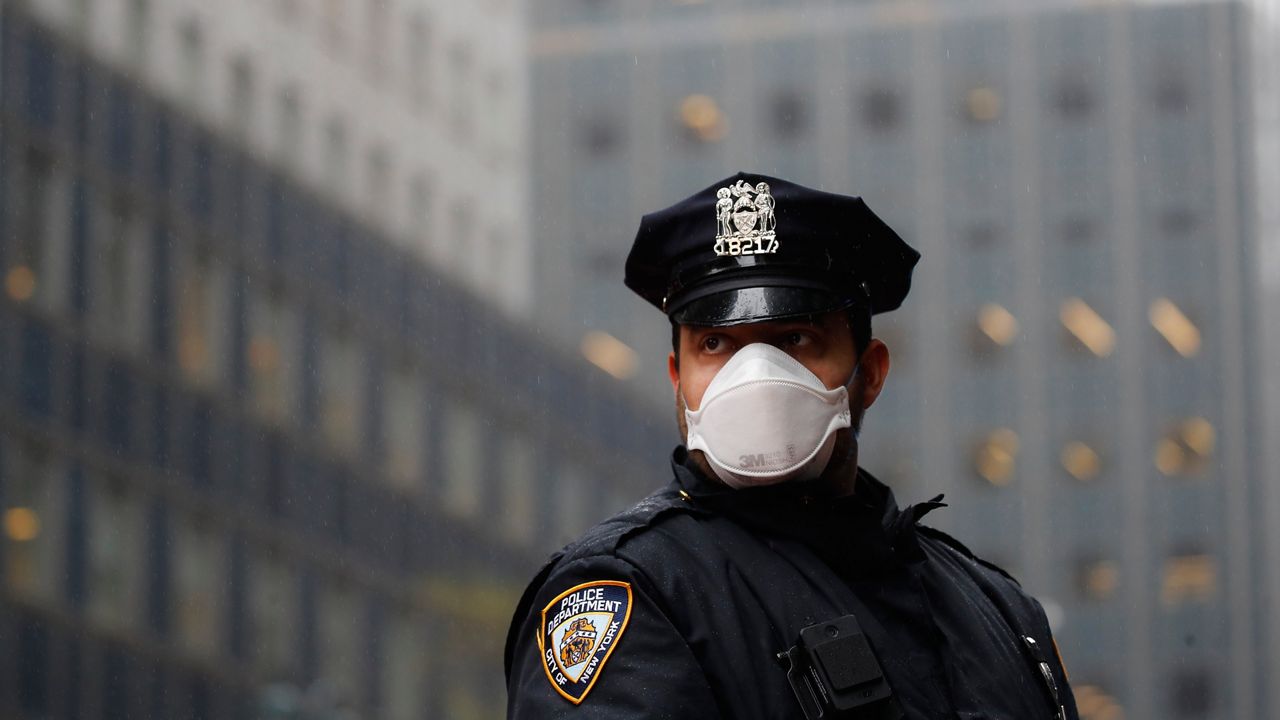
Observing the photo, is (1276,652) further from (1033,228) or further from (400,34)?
(400,34)

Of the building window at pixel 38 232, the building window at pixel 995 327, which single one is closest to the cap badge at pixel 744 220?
the building window at pixel 38 232

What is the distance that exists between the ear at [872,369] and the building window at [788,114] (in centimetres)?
4491

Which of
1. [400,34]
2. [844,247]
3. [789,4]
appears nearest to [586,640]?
[844,247]

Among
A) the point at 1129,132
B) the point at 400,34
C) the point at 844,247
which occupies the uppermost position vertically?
the point at 1129,132

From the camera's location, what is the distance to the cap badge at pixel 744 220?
2473mm

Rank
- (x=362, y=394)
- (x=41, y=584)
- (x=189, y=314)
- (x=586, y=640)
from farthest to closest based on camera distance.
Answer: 1. (x=362, y=394)
2. (x=189, y=314)
3. (x=41, y=584)
4. (x=586, y=640)

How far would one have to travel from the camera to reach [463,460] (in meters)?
29.5

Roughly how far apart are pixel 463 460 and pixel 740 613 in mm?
27388

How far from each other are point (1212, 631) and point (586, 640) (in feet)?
152

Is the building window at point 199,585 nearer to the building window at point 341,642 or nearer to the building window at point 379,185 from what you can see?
the building window at point 341,642

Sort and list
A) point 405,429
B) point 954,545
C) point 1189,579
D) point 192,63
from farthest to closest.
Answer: point 1189,579 < point 405,429 < point 192,63 < point 954,545

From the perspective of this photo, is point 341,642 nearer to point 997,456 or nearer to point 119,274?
point 119,274

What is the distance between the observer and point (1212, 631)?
45906mm

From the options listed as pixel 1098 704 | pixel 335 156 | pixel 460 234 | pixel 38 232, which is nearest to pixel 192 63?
pixel 38 232
